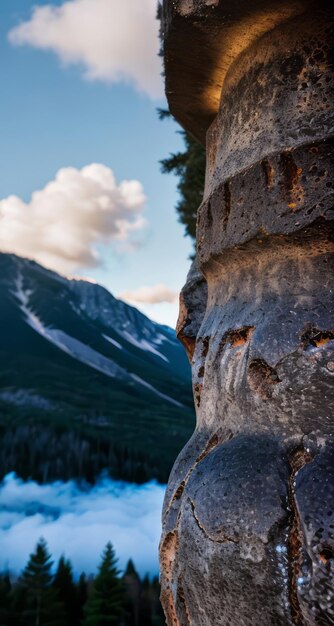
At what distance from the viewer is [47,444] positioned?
56.8 m

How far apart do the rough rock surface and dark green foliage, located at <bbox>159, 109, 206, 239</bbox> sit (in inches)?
159

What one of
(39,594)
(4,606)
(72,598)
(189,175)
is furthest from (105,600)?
(189,175)

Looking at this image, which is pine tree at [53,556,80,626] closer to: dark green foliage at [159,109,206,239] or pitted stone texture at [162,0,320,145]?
dark green foliage at [159,109,206,239]

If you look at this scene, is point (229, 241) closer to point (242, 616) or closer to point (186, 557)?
point (186, 557)

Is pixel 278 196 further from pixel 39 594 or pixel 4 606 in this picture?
pixel 39 594

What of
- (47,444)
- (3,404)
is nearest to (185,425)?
(47,444)

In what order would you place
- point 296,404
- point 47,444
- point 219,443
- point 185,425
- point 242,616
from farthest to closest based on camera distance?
point 185,425 → point 47,444 → point 219,443 → point 296,404 → point 242,616

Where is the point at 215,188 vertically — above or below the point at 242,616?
above

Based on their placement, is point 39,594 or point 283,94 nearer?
point 283,94

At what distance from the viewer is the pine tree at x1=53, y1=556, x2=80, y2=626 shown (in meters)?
31.7

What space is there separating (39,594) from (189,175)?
32.2m

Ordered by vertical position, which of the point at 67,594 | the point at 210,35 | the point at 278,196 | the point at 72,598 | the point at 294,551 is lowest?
the point at 72,598

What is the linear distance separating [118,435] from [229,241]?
6223cm

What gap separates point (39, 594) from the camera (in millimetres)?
30672
